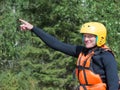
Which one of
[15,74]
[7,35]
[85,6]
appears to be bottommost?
[15,74]

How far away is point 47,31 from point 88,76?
6525mm

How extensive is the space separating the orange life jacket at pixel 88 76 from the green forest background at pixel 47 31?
5557mm

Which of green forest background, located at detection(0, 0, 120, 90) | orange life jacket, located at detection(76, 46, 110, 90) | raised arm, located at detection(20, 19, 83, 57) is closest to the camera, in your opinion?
orange life jacket, located at detection(76, 46, 110, 90)

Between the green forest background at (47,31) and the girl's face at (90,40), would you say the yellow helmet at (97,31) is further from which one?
the green forest background at (47,31)

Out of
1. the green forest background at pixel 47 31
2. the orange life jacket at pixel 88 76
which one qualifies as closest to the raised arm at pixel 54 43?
the orange life jacket at pixel 88 76

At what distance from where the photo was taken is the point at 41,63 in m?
11.1

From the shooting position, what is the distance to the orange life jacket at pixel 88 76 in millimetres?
4289

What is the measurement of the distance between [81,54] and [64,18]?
614cm

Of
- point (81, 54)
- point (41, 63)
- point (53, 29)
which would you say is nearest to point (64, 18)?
point (53, 29)

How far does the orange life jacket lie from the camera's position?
14.1 ft

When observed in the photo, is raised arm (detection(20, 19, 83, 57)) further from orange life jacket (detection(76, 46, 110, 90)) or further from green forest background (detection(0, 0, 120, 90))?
green forest background (detection(0, 0, 120, 90))

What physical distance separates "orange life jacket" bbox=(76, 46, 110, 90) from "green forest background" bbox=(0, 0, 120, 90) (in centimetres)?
556

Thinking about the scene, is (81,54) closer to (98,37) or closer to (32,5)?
(98,37)

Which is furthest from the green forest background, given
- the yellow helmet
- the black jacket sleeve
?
the yellow helmet
